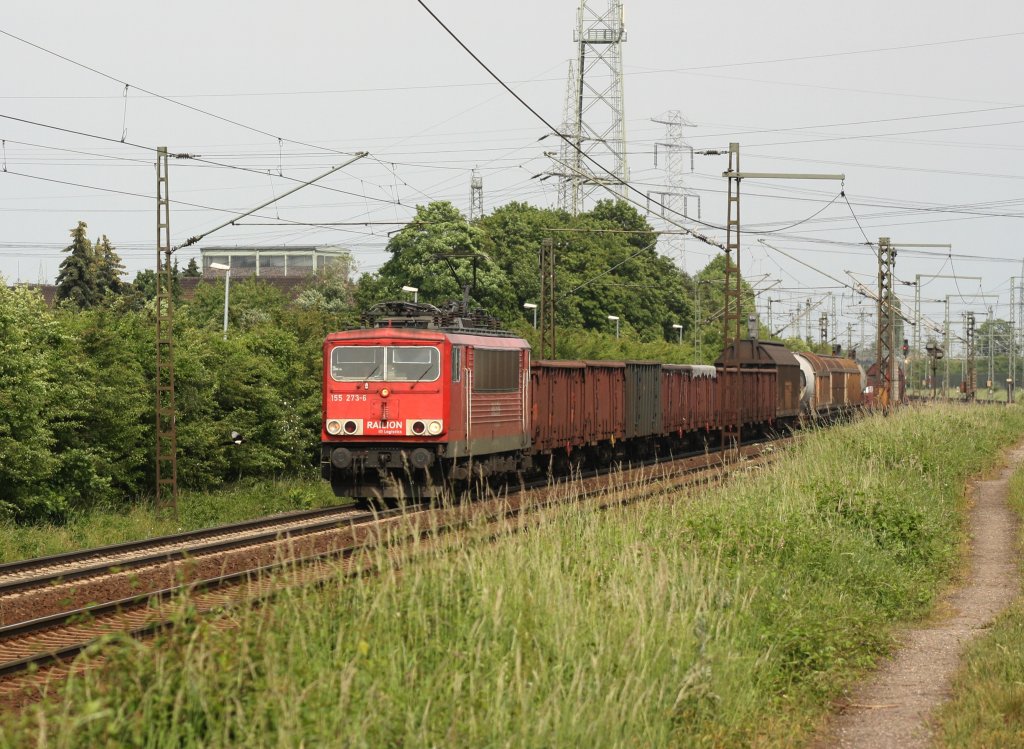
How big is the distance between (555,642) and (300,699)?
234cm

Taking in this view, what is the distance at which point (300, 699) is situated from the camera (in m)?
5.76

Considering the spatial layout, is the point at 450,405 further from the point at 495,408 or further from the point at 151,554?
Answer: the point at 151,554

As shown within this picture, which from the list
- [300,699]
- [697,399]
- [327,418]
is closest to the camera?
[300,699]

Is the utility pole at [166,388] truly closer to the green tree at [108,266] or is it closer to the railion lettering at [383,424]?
the railion lettering at [383,424]

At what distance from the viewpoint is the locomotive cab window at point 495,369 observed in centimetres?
2392

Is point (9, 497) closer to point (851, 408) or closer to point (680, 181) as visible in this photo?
point (851, 408)

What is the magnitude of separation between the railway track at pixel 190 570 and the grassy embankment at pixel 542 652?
0.45 m

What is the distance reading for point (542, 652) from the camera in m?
7.85

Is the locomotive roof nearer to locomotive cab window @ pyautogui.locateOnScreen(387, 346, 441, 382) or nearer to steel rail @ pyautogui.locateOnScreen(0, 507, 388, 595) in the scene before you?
locomotive cab window @ pyautogui.locateOnScreen(387, 346, 441, 382)

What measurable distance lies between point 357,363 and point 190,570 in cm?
1544

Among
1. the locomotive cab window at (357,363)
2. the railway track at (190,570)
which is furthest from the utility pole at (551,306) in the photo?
the railway track at (190,570)

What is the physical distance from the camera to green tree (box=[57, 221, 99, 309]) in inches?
3034

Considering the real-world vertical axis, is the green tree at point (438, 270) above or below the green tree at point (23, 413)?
above

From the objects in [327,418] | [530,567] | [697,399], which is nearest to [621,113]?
[697,399]
